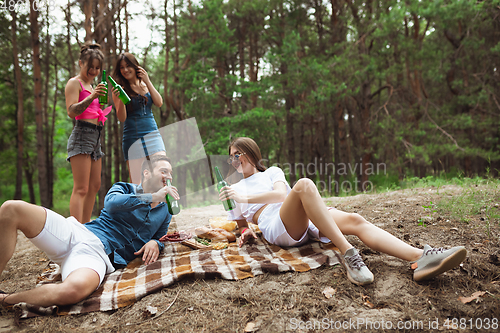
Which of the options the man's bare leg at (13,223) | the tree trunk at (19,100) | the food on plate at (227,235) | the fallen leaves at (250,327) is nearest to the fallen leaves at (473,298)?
the fallen leaves at (250,327)

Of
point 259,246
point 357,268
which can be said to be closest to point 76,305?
point 259,246

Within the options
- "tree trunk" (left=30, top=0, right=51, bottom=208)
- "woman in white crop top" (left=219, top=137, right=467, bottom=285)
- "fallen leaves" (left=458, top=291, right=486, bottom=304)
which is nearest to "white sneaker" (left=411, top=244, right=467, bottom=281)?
"woman in white crop top" (left=219, top=137, right=467, bottom=285)

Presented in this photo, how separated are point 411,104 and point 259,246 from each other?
11025 millimetres

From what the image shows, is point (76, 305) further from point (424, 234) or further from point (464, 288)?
point (424, 234)

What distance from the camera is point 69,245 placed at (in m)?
2.14

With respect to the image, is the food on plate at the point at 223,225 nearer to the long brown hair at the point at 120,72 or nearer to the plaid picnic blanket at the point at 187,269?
the plaid picnic blanket at the point at 187,269

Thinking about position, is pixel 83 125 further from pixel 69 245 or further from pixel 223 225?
pixel 223 225

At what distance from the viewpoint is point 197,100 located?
10.9 m

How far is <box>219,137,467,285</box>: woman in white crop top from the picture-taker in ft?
6.55

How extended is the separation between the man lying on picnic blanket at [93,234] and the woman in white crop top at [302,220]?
62 centimetres

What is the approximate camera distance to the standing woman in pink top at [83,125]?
3.01 m

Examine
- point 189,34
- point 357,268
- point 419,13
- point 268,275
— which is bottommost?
point 268,275

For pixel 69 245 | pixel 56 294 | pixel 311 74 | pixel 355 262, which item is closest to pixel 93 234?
pixel 69 245

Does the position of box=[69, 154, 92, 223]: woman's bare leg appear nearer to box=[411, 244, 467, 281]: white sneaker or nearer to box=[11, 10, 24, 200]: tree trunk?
box=[411, 244, 467, 281]: white sneaker
